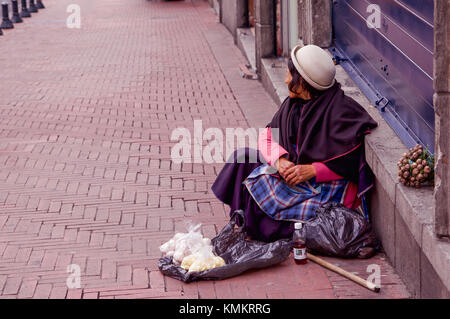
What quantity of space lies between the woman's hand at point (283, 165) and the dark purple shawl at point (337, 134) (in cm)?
8

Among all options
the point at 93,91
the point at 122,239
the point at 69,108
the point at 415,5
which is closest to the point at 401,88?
the point at 415,5

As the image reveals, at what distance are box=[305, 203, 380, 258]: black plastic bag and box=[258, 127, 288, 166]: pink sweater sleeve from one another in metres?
0.52

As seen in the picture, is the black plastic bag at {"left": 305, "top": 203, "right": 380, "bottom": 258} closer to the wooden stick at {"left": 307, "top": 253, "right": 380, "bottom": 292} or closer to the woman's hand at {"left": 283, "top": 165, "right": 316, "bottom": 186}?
the wooden stick at {"left": 307, "top": 253, "right": 380, "bottom": 292}

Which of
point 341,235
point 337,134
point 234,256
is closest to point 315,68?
point 337,134

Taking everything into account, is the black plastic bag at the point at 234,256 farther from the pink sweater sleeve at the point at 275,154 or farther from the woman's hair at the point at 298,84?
the woman's hair at the point at 298,84

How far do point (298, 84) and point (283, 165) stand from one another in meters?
0.52

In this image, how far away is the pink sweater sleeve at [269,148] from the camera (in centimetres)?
533

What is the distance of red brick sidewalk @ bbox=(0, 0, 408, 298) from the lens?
479 centimetres

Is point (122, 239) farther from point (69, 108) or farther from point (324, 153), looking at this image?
point (69, 108)

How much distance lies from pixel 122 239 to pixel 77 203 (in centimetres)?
93

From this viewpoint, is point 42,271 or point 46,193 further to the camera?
point 46,193

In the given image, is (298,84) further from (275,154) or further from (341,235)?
(341,235)
